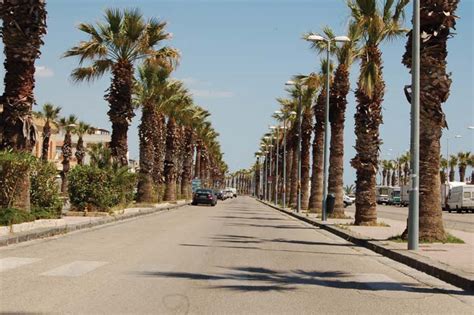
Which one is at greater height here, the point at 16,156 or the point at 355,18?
the point at 355,18

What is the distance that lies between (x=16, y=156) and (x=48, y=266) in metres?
7.52

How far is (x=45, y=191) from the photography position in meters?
21.3

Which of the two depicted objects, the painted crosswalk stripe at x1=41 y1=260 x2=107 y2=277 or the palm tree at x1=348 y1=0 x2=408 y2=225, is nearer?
the painted crosswalk stripe at x1=41 y1=260 x2=107 y2=277

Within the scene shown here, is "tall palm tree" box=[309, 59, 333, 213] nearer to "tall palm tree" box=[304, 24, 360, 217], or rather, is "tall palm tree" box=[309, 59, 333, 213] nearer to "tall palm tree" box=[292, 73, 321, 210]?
"tall palm tree" box=[304, 24, 360, 217]

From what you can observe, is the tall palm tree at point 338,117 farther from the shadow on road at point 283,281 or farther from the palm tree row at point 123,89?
the shadow on road at point 283,281

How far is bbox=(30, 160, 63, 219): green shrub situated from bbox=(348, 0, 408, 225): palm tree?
11.6 m

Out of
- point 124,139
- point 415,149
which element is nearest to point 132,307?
point 415,149

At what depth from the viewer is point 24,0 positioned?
1998cm

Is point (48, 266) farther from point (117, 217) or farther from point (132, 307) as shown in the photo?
point (117, 217)

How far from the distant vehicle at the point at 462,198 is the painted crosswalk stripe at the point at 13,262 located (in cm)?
5089

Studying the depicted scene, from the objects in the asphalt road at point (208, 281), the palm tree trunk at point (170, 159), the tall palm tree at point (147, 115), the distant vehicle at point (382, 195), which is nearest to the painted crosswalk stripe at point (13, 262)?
the asphalt road at point (208, 281)

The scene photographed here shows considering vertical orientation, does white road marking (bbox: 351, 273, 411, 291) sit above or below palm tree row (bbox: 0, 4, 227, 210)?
below

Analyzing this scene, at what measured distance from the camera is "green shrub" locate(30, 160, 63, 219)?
69.1 feet

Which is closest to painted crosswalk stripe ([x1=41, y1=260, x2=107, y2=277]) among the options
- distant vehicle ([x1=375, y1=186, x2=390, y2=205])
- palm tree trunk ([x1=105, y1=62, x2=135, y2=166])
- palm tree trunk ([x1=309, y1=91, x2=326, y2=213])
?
palm tree trunk ([x1=105, y1=62, x2=135, y2=166])
